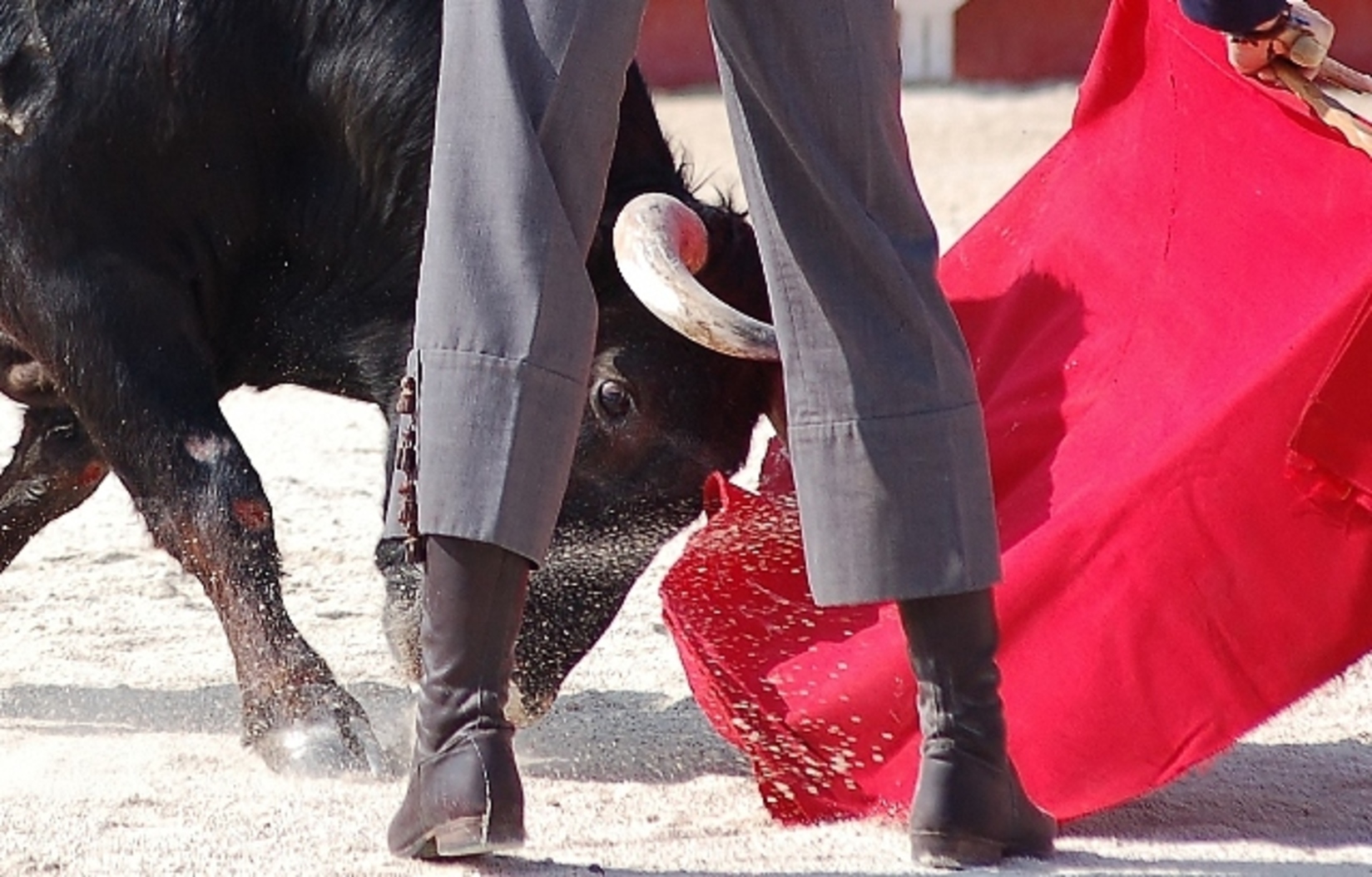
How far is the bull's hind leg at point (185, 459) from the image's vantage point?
3596 millimetres

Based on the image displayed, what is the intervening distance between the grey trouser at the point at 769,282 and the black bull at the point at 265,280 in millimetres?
1047

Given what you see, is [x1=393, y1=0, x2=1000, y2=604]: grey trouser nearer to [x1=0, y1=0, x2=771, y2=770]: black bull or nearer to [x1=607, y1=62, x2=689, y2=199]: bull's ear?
[x1=0, y1=0, x2=771, y2=770]: black bull

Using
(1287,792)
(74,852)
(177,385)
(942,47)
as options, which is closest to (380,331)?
(177,385)

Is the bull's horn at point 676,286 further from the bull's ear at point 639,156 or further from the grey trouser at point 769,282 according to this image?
the grey trouser at point 769,282

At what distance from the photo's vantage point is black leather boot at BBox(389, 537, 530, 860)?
2436 mm

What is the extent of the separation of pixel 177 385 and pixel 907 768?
1.38 m

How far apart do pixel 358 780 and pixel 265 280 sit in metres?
0.98

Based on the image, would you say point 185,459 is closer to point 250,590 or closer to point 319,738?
point 250,590

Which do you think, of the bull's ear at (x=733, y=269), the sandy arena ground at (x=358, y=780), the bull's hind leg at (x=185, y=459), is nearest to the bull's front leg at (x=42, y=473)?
the sandy arena ground at (x=358, y=780)

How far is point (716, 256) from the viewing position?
3672 millimetres

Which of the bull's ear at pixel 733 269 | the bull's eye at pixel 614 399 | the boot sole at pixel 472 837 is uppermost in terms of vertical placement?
the boot sole at pixel 472 837

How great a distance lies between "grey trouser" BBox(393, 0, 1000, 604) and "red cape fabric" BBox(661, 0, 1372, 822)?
47 centimetres

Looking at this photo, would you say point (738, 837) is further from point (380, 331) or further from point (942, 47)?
point (942, 47)

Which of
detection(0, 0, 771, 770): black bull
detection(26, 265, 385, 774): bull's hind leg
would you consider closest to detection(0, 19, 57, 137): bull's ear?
detection(0, 0, 771, 770): black bull
